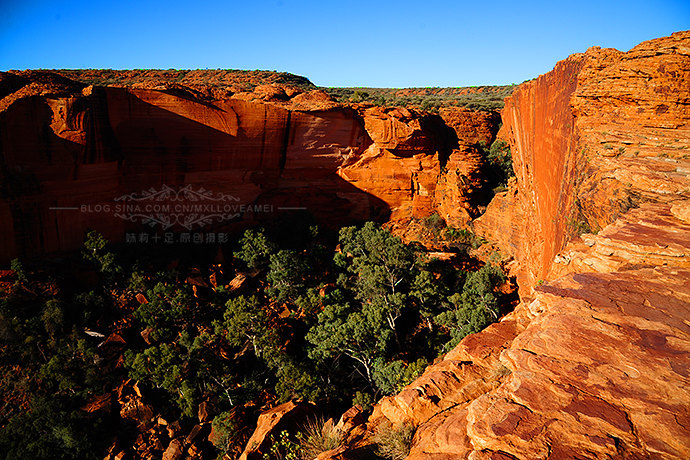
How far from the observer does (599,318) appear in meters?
4.50

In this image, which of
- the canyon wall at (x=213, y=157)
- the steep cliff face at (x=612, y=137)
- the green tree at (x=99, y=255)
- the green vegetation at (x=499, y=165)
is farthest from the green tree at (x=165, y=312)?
the green vegetation at (x=499, y=165)

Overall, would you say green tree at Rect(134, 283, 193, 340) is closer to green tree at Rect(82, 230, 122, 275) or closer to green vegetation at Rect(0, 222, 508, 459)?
green vegetation at Rect(0, 222, 508, 459)

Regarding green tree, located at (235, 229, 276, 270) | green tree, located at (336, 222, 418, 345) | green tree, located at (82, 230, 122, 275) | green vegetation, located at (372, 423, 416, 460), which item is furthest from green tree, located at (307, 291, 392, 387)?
green tree, located at (82, 230, 122, 275)

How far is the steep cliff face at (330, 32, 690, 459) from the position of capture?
3434mm

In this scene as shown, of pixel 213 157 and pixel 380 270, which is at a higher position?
pixel 213 157

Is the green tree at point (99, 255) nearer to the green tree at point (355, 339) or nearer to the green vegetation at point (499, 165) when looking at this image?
the green tree at point (355, 339)

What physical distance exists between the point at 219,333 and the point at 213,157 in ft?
35.4

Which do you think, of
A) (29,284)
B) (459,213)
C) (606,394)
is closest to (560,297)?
(606,394)

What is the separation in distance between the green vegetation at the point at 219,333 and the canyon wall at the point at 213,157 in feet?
7.98

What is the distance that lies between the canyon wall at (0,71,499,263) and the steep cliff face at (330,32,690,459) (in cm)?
1372

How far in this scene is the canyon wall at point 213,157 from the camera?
16500 millimetres

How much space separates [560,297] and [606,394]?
1646 mm

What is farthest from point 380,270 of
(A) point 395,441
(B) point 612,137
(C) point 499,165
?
(C) point 499,165

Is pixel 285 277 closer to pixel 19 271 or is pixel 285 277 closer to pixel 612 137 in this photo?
pixel 19 271
